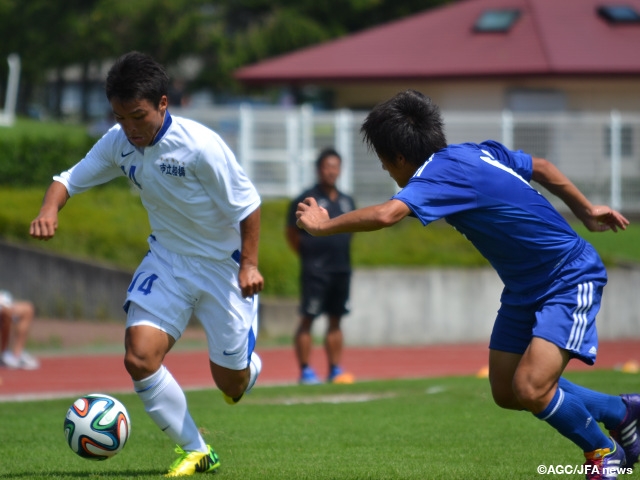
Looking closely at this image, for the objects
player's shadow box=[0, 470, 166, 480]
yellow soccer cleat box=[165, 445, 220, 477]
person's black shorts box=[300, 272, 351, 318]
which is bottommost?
person's black shorts box=[300, 272, 351, 318]

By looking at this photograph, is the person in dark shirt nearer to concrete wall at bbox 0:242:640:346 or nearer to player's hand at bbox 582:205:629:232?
concrete wall at bbox 0:242:640:346

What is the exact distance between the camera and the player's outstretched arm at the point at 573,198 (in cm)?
Result: 638

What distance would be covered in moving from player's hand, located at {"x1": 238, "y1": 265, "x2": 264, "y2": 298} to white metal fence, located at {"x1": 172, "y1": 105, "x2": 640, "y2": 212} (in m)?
15.0

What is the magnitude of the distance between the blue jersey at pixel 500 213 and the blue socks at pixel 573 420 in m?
0.60

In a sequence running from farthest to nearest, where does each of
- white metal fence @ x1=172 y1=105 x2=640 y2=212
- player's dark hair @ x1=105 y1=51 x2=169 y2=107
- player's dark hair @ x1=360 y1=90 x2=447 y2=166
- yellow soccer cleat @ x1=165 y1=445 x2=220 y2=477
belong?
1. white metal fence @ x1=172 y1=105 x2=640 y2=212
2. yellow soccer cleat @ x1=165 y1=445 x2=220 y2=477
3. player's dark hair @ x1=105 y1=51 x2=169 y2=107
4. player's dark hair @ x1=360 y1=90 x2=447 y2=166

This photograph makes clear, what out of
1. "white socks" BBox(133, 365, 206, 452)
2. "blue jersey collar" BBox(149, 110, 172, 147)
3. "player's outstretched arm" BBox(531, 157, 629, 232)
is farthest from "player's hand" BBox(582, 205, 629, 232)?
"white socks" BBox(133, 365, 206, 452)

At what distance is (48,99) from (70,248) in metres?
35.5

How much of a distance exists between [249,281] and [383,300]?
11.2 metres

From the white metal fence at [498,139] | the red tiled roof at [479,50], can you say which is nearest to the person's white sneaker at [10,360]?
the white metal fence at [498,139]

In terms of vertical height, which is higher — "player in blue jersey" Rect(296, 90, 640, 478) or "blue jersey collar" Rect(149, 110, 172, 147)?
"blue jersey collar" Rect(149, 110, 172, 147)

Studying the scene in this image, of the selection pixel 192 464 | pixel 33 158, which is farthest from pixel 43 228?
pixel 33 158

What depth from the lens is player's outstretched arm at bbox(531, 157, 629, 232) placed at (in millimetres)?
6379

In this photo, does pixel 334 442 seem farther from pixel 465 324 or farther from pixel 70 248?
pixel 70 248

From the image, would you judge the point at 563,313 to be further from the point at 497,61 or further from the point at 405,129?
the point at 497,61
